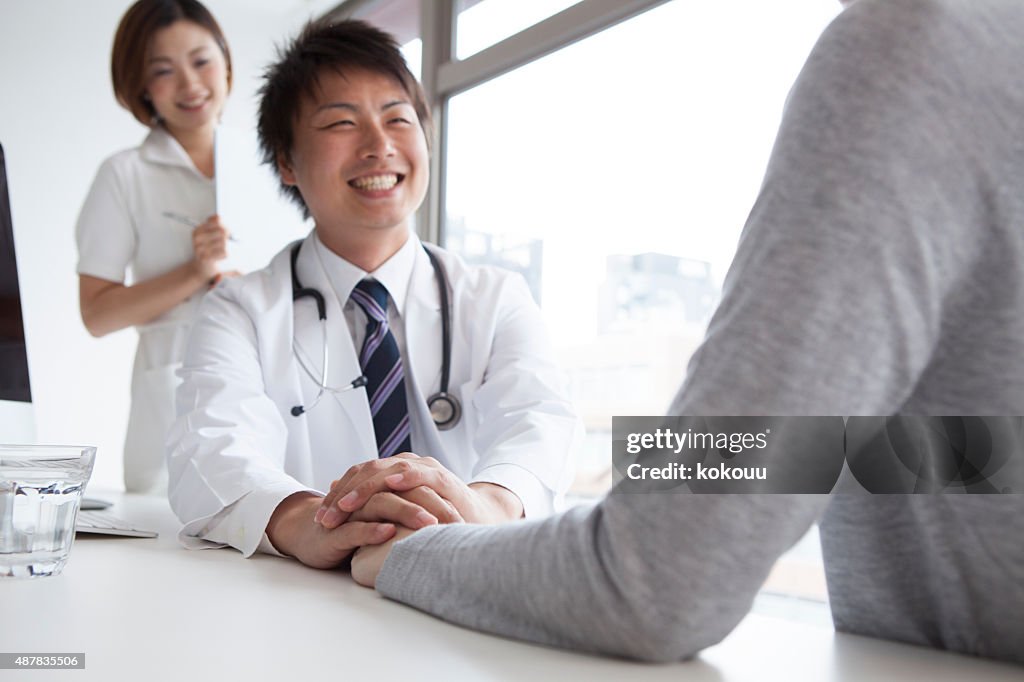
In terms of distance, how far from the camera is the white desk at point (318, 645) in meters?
0.48

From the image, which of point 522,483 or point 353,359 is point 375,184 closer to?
point 353,359

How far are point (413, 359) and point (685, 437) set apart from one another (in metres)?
0.92

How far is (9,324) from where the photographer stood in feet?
3.72

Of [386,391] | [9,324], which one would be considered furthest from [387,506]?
[9,324]

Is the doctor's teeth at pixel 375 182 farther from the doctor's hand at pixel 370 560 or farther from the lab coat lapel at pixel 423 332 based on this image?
the doctor's hand at pixel 370 560

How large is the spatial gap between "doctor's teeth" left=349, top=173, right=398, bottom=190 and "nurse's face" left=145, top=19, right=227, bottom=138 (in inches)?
33.1

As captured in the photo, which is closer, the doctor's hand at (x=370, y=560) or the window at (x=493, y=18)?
the doctor's hand at (x=370, y=560)

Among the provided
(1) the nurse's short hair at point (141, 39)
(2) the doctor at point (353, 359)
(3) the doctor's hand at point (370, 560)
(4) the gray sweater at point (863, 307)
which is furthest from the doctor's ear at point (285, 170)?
(4) the gray sweater at point (863, 307)

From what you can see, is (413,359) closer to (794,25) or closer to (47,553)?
(47,553)

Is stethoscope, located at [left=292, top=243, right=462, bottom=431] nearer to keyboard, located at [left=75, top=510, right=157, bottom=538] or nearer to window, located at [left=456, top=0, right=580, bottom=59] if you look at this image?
keyboard, located at [left=75, top=510, right=157, bottom=538]

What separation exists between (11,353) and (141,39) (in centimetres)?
127

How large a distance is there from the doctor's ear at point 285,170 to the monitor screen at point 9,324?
1.80 ft

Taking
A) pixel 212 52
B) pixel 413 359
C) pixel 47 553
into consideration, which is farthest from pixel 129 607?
pixel 212 52

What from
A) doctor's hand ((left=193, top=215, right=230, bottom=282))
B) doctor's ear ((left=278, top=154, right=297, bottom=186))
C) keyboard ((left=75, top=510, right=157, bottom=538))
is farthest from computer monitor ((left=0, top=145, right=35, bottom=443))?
doctor's hand ((left=193, top=215, right=230, bottom=282))
